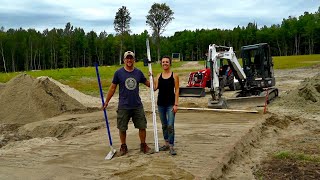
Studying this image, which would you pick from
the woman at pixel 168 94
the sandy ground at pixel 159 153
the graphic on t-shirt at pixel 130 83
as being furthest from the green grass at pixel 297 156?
the graphic on t-shirt at pixel 130 83

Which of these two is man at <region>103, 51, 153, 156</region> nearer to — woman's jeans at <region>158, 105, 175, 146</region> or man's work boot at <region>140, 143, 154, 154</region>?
man's work boot at <region>140, 143, 154, 154</region>

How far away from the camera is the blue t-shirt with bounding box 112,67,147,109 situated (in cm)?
669

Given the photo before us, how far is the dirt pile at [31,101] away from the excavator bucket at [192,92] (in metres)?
5.52

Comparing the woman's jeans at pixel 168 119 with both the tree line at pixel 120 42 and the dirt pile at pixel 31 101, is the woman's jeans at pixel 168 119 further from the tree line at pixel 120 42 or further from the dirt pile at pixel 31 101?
the tree line at pixel 120 42

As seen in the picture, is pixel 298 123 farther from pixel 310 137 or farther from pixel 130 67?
pixel 130 67

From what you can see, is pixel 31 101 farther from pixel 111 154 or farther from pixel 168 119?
pixel 168 119

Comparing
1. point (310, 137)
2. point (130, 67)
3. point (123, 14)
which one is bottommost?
point (310, 137)

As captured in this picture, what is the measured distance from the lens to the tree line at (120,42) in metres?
72.1

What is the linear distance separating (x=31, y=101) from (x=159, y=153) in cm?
860

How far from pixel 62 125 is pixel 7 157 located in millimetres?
4400

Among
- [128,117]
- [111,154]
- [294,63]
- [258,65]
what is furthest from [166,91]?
[294,63]

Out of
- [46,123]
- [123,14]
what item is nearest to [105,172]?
[46,123]

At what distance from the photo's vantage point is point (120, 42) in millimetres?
69125

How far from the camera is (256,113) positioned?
40.6ft
